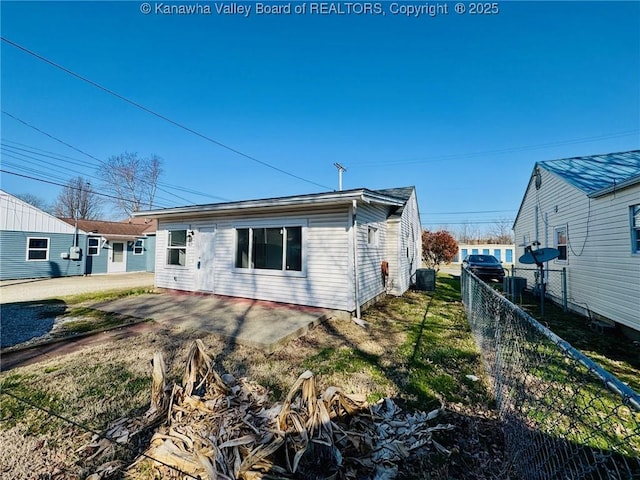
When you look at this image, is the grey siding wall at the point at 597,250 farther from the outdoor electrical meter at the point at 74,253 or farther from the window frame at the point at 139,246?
the window frame at the point at 139,246

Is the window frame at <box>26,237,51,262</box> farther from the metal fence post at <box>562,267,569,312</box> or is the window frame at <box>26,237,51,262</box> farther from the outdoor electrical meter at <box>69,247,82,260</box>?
the metal fence post at <box>562,267,569,312</box>

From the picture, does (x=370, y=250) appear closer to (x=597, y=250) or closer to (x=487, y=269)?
(x=597, y=250)

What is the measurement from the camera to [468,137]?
57.4 ft

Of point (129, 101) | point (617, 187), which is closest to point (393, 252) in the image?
point (617, 187)

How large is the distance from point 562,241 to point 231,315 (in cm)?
1107

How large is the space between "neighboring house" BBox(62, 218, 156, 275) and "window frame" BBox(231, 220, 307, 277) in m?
14.6

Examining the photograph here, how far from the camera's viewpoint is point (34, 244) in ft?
50.2

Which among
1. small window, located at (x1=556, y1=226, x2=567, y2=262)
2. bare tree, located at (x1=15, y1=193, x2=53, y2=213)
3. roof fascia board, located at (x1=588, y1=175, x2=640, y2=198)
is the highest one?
bare tree, located at (x1=15, y1=193, x2=53, y2=213)

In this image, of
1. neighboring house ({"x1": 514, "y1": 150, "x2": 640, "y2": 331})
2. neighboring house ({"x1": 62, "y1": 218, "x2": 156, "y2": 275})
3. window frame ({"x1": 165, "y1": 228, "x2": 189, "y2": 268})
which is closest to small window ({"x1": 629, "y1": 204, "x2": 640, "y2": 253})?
neighboring house ({"x1": 514, "y1": 150, "x2": 640, "y2": 331})

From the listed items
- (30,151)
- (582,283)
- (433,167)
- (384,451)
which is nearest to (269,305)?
(384,451)

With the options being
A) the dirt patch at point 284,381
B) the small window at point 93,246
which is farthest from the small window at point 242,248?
the small window at point 93,246

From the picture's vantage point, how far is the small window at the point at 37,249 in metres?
15.1

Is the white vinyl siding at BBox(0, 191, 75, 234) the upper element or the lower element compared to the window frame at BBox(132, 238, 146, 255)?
upper

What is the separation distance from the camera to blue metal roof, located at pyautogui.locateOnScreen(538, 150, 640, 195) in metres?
7.62
